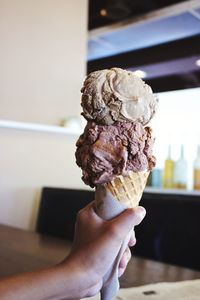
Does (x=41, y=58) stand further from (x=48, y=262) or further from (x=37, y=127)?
(x=48, y=262)

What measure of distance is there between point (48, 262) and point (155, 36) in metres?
3.12

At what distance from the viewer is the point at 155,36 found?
13.6ft

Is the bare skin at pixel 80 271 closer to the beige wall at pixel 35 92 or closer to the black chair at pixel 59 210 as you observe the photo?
the black chair at pixel 59 210

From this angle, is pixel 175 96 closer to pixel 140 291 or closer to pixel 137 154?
pixel 140 291

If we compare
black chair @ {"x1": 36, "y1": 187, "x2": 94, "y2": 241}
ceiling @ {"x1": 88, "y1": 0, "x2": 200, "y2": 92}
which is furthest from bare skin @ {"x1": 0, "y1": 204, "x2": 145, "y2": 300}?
ceiling @ {"x1": 88, "y1": 0, "x2": 200, "y2": 92}

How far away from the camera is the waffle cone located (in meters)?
0.77

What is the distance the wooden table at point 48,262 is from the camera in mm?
1399

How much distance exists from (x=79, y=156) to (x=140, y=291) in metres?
0.61

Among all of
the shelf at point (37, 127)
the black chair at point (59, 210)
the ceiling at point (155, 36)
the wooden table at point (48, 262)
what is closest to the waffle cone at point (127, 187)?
the wooden table at point (48, 262)

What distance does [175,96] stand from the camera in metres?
4.08

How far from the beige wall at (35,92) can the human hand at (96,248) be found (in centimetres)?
209

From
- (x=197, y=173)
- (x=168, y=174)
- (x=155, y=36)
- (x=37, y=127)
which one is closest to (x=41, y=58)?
(x=37, y=127)

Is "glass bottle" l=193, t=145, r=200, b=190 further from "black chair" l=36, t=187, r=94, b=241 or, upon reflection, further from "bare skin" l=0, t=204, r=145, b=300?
"bare skin" l=0, t=204, r=145, b=300

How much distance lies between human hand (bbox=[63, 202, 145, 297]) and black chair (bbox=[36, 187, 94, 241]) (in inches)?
73.1
